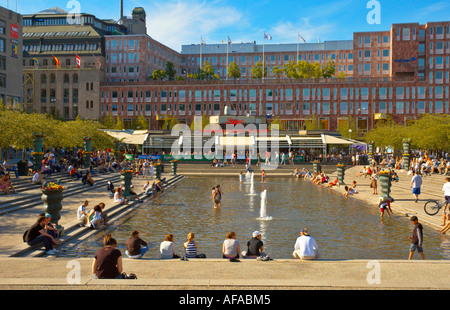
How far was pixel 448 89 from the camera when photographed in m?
102

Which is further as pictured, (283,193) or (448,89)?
(448,89)

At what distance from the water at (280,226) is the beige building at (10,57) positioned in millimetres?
50327

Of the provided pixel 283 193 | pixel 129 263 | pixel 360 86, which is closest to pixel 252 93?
pixel 360 86

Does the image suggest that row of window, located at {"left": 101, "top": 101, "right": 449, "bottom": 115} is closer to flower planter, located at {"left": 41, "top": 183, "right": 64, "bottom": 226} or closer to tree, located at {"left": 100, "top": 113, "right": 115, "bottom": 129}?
tree, located at {"left": 100, "top": 113, "right": 115, "bottom": 129}

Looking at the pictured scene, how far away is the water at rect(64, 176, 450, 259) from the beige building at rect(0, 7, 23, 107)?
5033 cm

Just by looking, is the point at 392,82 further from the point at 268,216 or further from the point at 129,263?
the point at 129,263

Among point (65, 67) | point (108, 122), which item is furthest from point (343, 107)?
point (65, 67)

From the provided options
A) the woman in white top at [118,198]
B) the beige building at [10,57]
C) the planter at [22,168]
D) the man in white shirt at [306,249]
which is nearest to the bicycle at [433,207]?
the man in white shirt at [306,249]

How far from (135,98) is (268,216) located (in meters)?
90.4

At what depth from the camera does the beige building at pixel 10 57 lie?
68.8 m

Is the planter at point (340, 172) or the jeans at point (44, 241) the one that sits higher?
the planter at point (340, 172)

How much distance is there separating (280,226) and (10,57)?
64.2 m

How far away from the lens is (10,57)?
231 feet

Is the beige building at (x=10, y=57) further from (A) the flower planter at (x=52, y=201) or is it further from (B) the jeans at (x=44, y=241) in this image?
(B) the jeans at (x=44, y=241)
